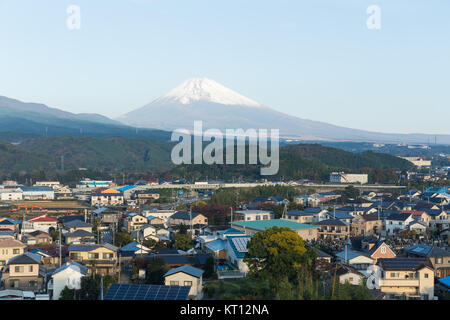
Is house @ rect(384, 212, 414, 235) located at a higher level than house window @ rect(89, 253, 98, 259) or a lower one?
lower

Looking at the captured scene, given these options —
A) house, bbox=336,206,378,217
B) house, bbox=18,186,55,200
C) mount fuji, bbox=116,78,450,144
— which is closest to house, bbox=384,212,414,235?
house, bbox=336,206,378,217

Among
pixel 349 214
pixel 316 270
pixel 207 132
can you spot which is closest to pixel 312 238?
pixel 349 214

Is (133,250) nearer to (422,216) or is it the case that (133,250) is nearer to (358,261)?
(358,261)

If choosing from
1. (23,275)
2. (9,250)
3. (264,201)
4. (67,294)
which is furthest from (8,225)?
(264,201)

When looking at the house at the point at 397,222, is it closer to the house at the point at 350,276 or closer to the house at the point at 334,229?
the house at the point at 334,229

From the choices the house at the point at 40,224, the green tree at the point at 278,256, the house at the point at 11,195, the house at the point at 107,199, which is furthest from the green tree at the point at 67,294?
the house at the point at 11,195

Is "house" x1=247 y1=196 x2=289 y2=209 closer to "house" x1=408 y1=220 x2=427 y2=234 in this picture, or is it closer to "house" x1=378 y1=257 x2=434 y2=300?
"house" x1=408 y1=220 x2=427 y2=234
